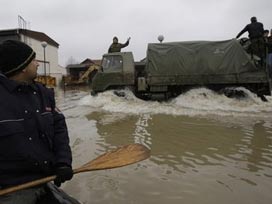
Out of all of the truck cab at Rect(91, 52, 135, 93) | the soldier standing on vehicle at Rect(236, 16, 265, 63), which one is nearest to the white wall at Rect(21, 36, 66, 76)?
the truck cab at Rect(91, 52, 135, 93)

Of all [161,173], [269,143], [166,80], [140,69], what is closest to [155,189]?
[161,173]

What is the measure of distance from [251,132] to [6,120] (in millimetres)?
6361

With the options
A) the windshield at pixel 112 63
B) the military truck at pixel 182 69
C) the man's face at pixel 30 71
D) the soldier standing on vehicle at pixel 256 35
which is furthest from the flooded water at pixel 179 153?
the windshield at pixel 112 63

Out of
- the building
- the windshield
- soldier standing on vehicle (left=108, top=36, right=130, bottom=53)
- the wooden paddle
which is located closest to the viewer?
the wooden paddle

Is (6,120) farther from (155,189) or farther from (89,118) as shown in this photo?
(89,118)

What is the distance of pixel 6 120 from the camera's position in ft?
8.29

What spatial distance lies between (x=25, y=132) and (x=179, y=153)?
406 cm

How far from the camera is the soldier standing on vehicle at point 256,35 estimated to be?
1345 cm

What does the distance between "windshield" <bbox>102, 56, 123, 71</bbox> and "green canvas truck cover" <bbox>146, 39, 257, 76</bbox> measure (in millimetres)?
1090

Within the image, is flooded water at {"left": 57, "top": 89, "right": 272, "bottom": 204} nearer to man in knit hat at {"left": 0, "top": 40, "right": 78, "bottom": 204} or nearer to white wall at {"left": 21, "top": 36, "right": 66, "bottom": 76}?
man in knit hat at {"left": 0, "top": 40, "right": 78, "bottom": 204}

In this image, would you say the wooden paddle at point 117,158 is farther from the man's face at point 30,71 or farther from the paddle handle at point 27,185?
the man's face at point 30,71

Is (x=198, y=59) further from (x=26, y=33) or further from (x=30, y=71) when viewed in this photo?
(x=26, y=33)

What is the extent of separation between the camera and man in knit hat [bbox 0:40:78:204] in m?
2.52

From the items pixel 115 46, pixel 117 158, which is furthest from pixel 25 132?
pixel 115 46
